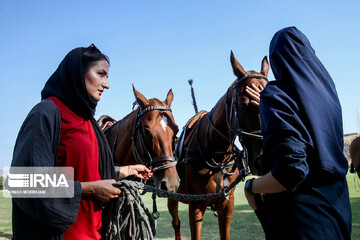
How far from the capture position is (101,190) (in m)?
1.78

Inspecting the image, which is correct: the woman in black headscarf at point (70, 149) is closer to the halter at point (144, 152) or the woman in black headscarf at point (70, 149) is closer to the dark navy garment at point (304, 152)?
the dark navy garment at point (304, 152)

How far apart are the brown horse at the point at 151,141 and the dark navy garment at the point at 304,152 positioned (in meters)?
2.01

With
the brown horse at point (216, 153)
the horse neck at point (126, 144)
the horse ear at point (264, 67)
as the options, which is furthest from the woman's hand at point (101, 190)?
the horse ear at point (264, 67)

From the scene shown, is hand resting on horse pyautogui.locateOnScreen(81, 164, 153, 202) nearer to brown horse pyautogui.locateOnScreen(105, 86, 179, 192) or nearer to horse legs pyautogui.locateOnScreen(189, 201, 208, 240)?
brown horse pyautogui.locateOnScreen(105, 86, 179, 192)

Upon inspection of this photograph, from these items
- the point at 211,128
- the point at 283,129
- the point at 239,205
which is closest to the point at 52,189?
the point at 283,129

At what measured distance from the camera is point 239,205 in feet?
41.1

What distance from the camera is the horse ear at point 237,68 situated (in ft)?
12.3

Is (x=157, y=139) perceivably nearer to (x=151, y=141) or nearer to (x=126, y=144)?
(x=151, y=141)

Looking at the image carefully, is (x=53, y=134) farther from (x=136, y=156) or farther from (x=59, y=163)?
(x=136, y=156)

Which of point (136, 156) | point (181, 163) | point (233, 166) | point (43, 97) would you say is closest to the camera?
point (43, 97)

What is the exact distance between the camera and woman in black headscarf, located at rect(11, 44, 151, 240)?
153 cm

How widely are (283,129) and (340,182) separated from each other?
49cm

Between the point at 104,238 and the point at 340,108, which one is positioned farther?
the point at 104,238

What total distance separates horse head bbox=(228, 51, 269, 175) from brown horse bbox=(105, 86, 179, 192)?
849 mm
